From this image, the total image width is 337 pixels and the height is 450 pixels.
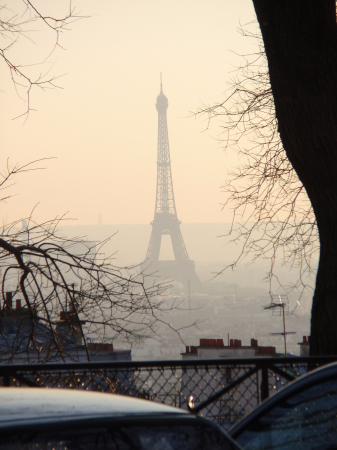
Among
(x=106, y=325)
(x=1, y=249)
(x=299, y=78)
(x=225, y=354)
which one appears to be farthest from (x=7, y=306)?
(x=225, y=354)

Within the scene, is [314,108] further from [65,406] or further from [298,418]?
[65,406]

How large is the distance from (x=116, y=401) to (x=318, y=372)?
41.4 inches

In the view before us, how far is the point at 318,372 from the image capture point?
247cm

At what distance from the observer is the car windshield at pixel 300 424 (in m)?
2.47

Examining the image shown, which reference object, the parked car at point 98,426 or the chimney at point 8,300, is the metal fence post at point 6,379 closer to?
the parked car at point 98,426

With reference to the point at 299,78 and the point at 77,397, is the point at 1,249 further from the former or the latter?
the point at 77,397

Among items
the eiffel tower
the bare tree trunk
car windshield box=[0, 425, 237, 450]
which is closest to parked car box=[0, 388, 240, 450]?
car windshield box=[0, 425, 237, 450]

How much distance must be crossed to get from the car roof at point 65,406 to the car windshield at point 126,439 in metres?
0.05

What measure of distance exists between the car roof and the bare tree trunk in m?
3.44

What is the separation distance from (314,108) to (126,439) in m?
4.09

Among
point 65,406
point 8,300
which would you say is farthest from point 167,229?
point 65,406

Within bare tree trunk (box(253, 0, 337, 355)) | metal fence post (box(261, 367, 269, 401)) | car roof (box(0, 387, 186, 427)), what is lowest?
metal fence post (box(261, 367, 269, 401))

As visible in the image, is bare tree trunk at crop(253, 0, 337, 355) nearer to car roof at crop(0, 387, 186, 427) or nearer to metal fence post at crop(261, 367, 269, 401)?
metal fence post at crop(261, 367, 269, 401)

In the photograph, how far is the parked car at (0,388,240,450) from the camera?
4.85 feet
